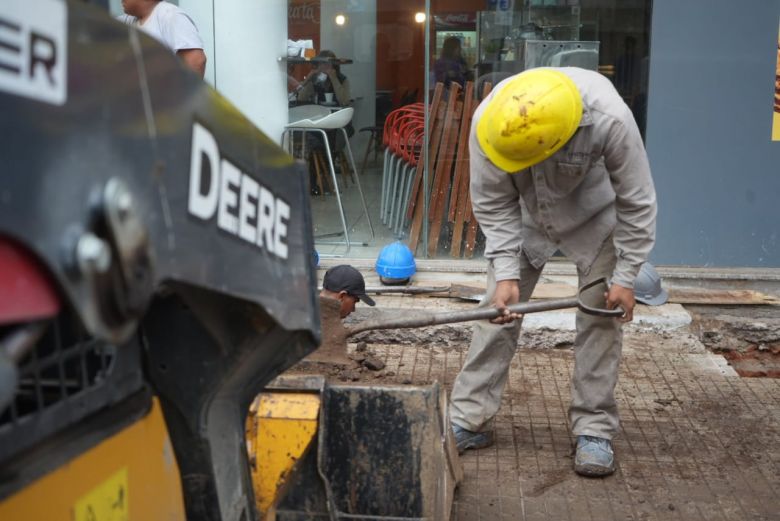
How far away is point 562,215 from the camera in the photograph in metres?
3.92

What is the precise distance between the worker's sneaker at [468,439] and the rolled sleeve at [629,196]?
3.32 feet

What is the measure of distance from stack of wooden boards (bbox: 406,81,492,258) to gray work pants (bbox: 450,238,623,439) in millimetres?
2658

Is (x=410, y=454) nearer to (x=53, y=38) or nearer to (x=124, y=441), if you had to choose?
(x=124, y=441)

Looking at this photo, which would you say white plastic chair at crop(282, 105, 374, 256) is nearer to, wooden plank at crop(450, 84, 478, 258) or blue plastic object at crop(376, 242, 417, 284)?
blue plastic object at crop(376, 242, 417, 284)

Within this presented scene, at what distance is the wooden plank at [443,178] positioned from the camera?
6789 millimetres

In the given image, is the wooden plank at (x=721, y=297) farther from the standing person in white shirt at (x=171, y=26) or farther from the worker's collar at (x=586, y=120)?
the standing person in white shirt at (x=171, y=26)

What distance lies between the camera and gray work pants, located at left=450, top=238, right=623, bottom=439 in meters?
4.02

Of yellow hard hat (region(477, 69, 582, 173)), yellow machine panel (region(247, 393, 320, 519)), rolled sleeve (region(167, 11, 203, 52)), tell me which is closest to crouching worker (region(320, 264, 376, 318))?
yellow hard hat (region(477, 69, 582, 173))

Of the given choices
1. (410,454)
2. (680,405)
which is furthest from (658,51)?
(410,454)

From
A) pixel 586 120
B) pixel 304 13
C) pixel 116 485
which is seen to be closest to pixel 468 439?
pixel 586 120

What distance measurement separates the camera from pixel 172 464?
6.87ft

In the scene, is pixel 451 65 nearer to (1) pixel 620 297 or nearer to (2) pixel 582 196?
(2) pixel 582 196

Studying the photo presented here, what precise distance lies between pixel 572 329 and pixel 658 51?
7.12 feet

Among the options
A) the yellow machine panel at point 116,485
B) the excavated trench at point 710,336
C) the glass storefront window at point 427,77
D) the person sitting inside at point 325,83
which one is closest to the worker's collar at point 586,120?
the yellow machine panel at point 116,485
